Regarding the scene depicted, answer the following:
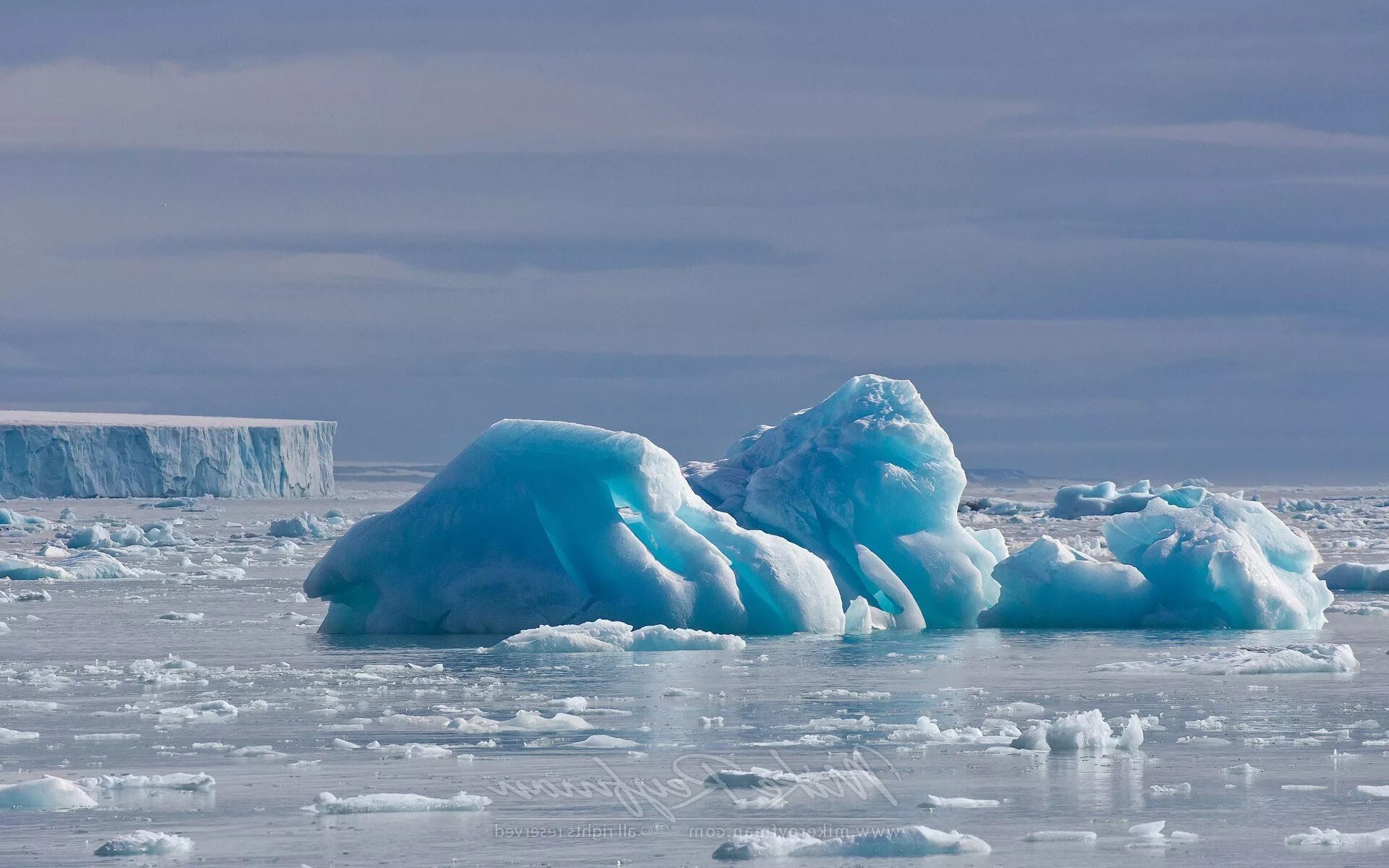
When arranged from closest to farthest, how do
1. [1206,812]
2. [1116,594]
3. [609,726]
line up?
[1206,812], [609,726], [1116,594]

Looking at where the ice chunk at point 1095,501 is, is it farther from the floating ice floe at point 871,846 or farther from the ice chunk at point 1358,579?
the floating ice floe at point 871,846

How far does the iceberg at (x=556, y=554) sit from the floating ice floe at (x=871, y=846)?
313 inches

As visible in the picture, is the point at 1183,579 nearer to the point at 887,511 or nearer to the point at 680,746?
the point at 887,511

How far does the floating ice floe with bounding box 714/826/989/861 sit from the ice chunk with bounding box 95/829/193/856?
1.64 meters

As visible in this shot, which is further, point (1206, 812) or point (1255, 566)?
point (1255, 566)

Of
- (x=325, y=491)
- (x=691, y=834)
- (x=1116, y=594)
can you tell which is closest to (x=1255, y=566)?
(x=1116, y=594)

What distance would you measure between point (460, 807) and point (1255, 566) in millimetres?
10108

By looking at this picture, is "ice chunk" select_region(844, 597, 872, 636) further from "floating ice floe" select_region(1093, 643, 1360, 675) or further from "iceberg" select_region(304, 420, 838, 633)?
"floating ice floe" select_region(1093, 643, 1360, 675)

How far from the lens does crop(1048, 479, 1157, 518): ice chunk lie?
39531 millimetres

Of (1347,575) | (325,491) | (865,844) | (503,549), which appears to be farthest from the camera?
(325,491)

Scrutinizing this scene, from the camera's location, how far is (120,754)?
7.58 metres

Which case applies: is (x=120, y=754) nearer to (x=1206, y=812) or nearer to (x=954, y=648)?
(x=1206, y=812)

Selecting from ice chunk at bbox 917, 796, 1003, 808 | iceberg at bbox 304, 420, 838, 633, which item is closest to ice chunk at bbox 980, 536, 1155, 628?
iceberg at bbox 304, 420, 838, 633

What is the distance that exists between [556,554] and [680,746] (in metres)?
6.29
